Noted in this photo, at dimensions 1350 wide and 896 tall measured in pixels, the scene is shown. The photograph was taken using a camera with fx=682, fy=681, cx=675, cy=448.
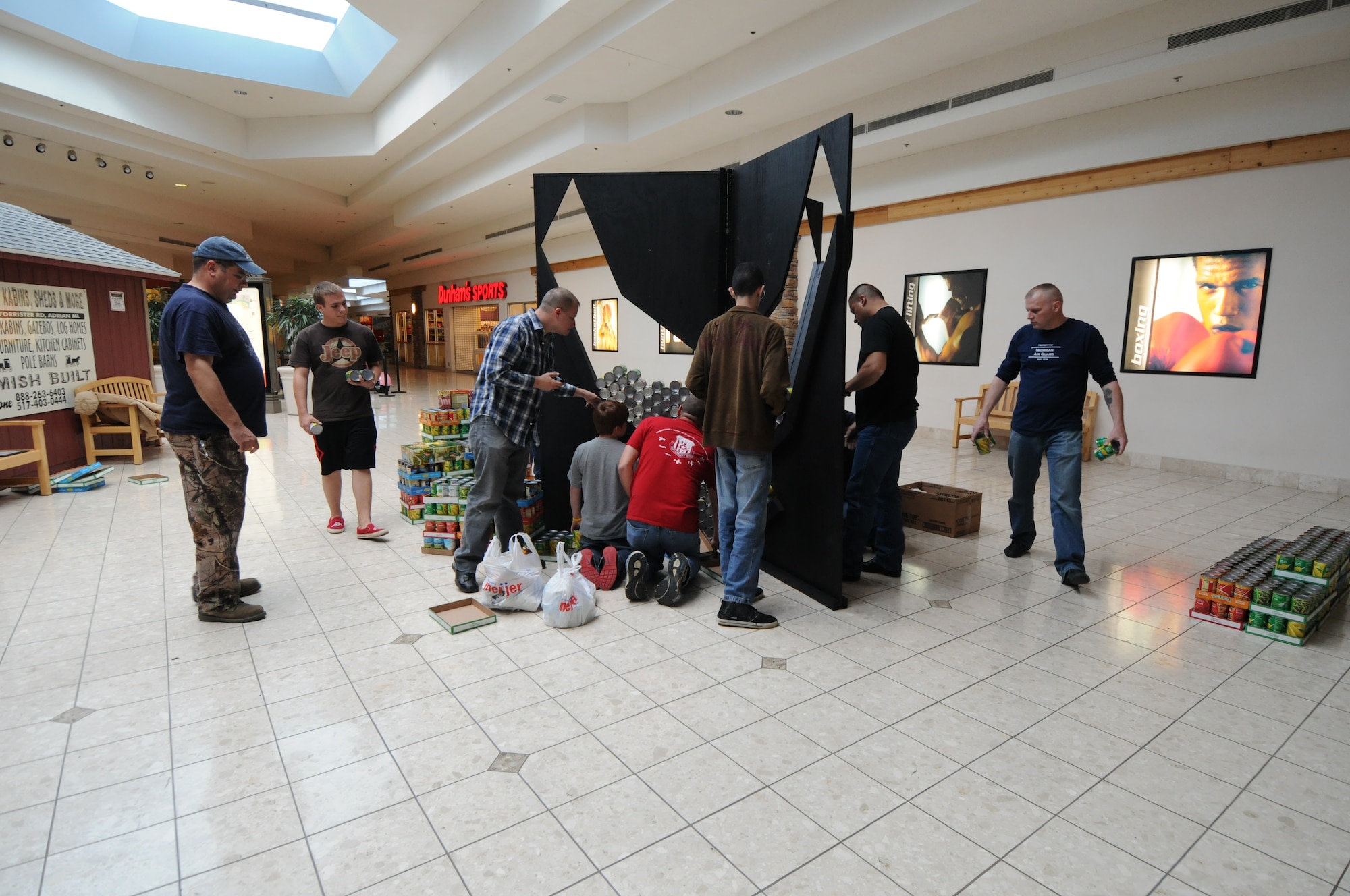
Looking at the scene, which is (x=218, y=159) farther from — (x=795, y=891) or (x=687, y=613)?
(x=795, y=891)

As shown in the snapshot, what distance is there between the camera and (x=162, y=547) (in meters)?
4.62

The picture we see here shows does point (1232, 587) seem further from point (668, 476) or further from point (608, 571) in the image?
→ point (608, 571)

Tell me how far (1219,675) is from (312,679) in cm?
387

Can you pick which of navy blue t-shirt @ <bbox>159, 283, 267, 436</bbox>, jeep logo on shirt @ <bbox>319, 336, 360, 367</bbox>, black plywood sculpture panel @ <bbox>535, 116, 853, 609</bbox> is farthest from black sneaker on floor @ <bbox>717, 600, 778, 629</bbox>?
jeep logo on shirt @ <bbox>319, 336, 360, 367</bbox>

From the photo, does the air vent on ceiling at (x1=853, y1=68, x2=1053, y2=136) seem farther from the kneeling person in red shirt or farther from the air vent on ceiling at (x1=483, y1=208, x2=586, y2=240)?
the air vent on ceiling at (x1=483, y1=208, x2=586, y2=240)

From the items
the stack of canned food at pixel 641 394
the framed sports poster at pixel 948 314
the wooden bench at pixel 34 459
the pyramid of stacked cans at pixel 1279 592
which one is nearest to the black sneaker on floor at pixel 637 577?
the stack of canned food at pixel 641 394

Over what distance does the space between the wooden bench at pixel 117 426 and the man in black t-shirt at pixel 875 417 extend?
25.0 ft

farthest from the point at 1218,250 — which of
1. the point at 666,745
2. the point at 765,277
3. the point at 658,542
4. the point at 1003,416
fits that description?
the point at 666,745

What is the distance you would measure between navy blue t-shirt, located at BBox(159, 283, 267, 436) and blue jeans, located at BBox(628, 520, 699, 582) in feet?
6.21

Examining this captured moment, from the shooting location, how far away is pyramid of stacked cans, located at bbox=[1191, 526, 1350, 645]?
328 cm

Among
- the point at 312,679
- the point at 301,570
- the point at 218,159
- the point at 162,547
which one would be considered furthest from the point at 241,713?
the point at 218,159

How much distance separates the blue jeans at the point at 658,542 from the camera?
371 centimetres

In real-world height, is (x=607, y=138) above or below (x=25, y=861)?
above

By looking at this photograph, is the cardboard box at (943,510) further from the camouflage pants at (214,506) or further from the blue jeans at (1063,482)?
the camouflage pants at (214,506)
